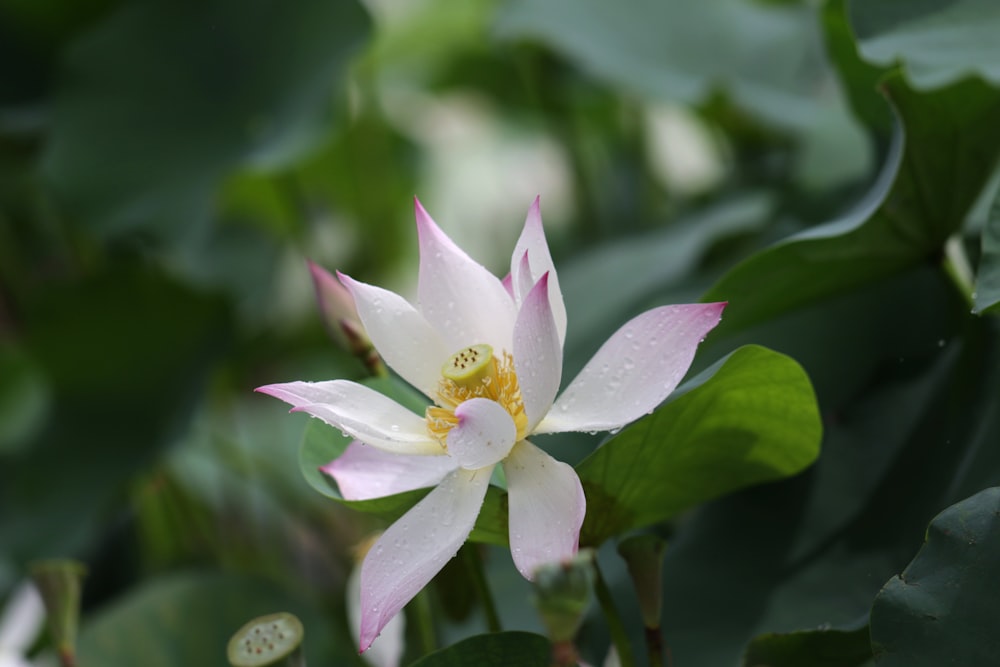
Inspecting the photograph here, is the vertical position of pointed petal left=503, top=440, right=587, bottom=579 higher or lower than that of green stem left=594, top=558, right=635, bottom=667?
higher

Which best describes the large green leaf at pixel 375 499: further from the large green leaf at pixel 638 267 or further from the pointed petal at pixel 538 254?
the large green leaf at pixel 638 267

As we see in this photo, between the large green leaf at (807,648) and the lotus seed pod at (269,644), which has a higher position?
the lotus seed pod at (269,644)

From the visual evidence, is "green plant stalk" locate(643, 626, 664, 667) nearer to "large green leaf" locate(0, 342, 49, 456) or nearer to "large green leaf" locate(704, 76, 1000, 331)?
"large green leaf" locate(704, 76, 1000, 331)

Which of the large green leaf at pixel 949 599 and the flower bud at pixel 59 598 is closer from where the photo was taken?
the large green leaf at pixel 949 599

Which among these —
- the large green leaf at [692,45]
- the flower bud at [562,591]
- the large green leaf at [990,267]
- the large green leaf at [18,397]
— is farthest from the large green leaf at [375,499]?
the large green leaf at [18,397]

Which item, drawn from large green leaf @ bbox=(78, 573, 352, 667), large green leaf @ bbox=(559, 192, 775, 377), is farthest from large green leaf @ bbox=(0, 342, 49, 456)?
large green leaf @ bbox=(559, 192, 775, 377)

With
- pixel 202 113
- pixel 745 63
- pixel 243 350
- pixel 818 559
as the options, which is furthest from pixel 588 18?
pixel 818 559

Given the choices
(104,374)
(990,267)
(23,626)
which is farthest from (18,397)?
(990,267)
